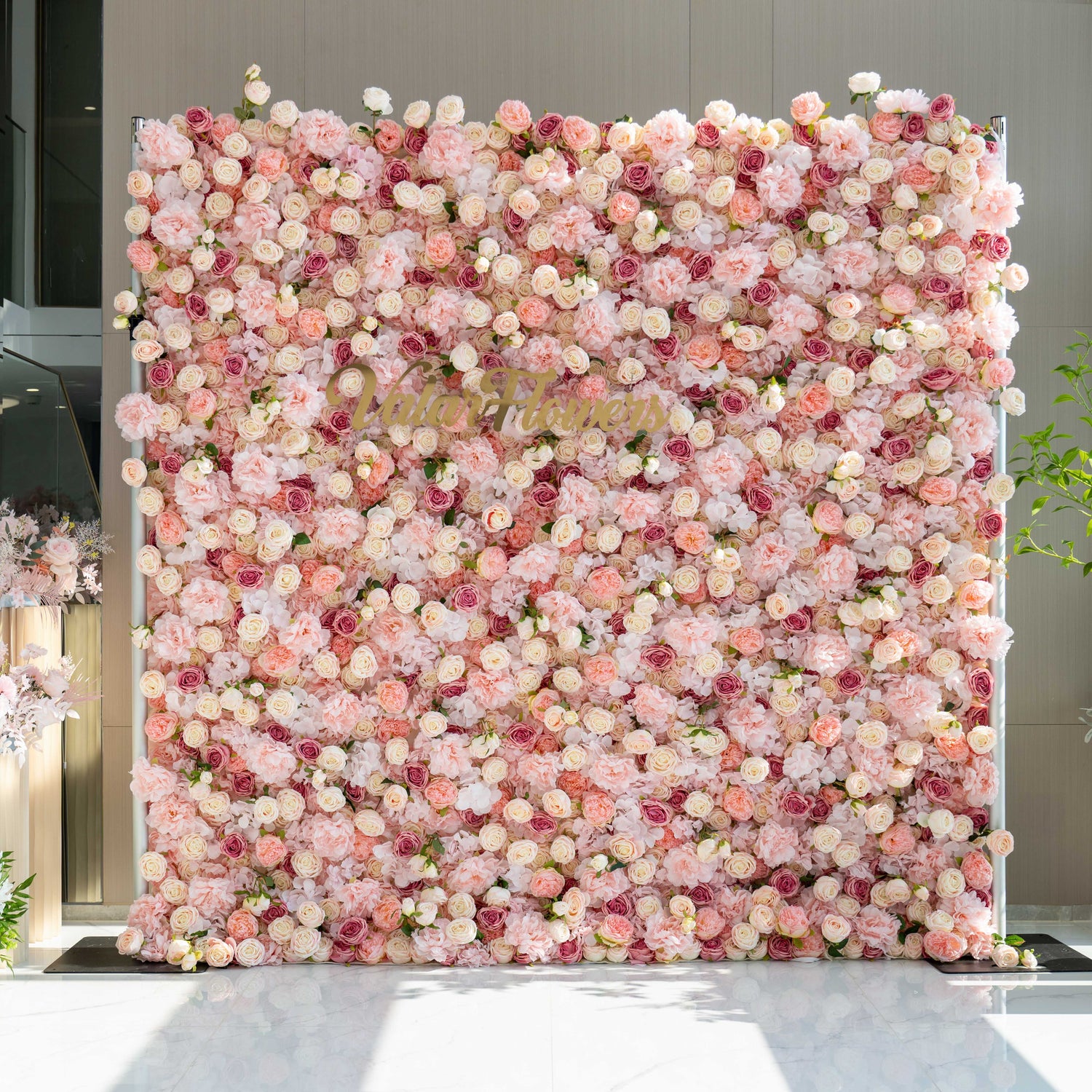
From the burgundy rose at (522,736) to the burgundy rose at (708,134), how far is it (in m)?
2.19

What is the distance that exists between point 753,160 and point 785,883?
8.46 feet

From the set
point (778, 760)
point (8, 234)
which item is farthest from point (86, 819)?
point (778, 760)

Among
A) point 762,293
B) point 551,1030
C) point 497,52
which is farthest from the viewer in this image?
point 497,52

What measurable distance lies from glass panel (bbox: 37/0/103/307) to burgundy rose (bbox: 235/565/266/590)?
4.97 feet

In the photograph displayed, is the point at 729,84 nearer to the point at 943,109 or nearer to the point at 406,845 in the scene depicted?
the point at 943,109

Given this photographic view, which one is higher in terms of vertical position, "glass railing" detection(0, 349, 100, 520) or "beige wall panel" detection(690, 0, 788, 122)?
"beige wall panel" detection(690, 0, 788, 122)

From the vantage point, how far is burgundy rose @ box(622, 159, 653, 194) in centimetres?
352

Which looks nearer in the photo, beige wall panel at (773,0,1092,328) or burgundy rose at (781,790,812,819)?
burgundy rose at (781,790,812,819)

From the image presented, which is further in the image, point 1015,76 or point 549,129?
point 1015,76

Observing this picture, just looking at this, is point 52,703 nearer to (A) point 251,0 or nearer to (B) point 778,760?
(B) point 778,760

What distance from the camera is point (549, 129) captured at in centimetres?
352

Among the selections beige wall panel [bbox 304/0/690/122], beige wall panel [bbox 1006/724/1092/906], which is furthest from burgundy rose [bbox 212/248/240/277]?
beige wall panel [bbox 1006/724/1092/906]

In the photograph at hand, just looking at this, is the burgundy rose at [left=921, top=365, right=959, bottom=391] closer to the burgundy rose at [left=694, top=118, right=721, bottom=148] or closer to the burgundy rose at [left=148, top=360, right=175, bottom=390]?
the burgundy rose at [left=694, top=118, right=721, bottom=148]

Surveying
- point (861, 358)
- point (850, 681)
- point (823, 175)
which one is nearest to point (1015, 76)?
point (823, 175)
